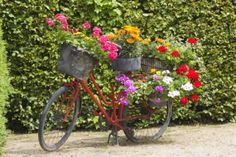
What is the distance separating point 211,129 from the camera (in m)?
8.80

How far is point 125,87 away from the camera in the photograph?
7379 millimetres

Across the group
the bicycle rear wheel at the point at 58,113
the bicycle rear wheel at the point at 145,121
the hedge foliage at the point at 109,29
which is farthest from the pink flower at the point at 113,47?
the hedge foliage at the point at 109,29

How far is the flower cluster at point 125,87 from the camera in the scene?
24.1 feet

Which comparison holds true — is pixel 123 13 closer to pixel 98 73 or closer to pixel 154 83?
pixel 98 73

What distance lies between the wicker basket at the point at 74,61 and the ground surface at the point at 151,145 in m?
0.90

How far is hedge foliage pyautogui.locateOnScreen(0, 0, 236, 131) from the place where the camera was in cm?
845

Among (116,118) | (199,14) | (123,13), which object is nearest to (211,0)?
(199,14)

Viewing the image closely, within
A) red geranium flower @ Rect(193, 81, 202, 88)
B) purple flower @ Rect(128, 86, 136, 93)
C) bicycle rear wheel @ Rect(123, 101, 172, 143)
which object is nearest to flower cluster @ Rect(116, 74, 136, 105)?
purple flower @ Rect(128, 86, 136, 93)

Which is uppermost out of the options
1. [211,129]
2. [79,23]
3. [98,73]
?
[79,23]

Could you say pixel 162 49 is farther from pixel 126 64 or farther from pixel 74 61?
pixel 74 61

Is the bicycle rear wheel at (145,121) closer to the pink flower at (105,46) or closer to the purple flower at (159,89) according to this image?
the purple flower at (159,89)

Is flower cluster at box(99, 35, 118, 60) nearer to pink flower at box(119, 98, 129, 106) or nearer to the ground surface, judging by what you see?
pink flower at box(119, 98, 129, 106)

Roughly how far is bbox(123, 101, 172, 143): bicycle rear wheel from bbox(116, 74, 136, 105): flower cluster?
237 mm

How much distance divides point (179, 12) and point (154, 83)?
1767mm
